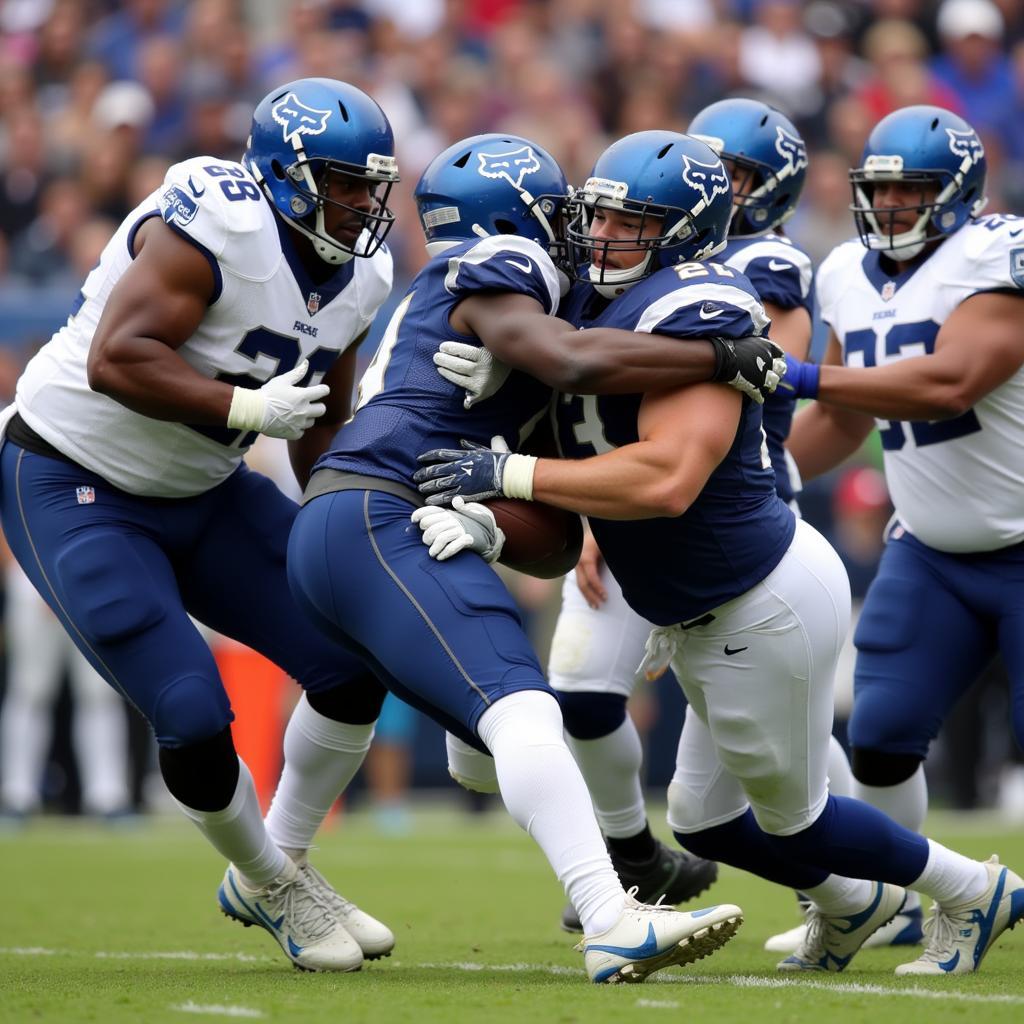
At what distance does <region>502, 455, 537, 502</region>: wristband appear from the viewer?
365 cm

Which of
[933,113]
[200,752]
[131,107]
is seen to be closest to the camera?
[200,752]

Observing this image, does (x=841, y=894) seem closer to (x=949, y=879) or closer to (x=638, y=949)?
(x=949, y=879)

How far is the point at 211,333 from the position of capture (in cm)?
414

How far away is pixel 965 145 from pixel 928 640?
4.39ft

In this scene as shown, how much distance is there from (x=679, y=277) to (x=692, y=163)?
0.28 meters

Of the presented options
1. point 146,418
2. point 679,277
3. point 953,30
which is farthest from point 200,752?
point 953,30

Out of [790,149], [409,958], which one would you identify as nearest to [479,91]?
[790,149]

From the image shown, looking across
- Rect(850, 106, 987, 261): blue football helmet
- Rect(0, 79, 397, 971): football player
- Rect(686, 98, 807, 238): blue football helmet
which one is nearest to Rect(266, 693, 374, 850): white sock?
Rect(0, 79, 397, 971): football player

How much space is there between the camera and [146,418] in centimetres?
421

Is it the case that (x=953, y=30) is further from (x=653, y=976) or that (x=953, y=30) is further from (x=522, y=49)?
(x=653, y=976)

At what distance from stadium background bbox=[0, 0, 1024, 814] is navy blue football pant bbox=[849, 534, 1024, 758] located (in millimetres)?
4643

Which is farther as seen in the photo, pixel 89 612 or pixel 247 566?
pixel 247 566

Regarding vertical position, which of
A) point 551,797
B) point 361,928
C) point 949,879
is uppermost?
point 551,797

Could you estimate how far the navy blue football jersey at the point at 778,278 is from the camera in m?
4.59
